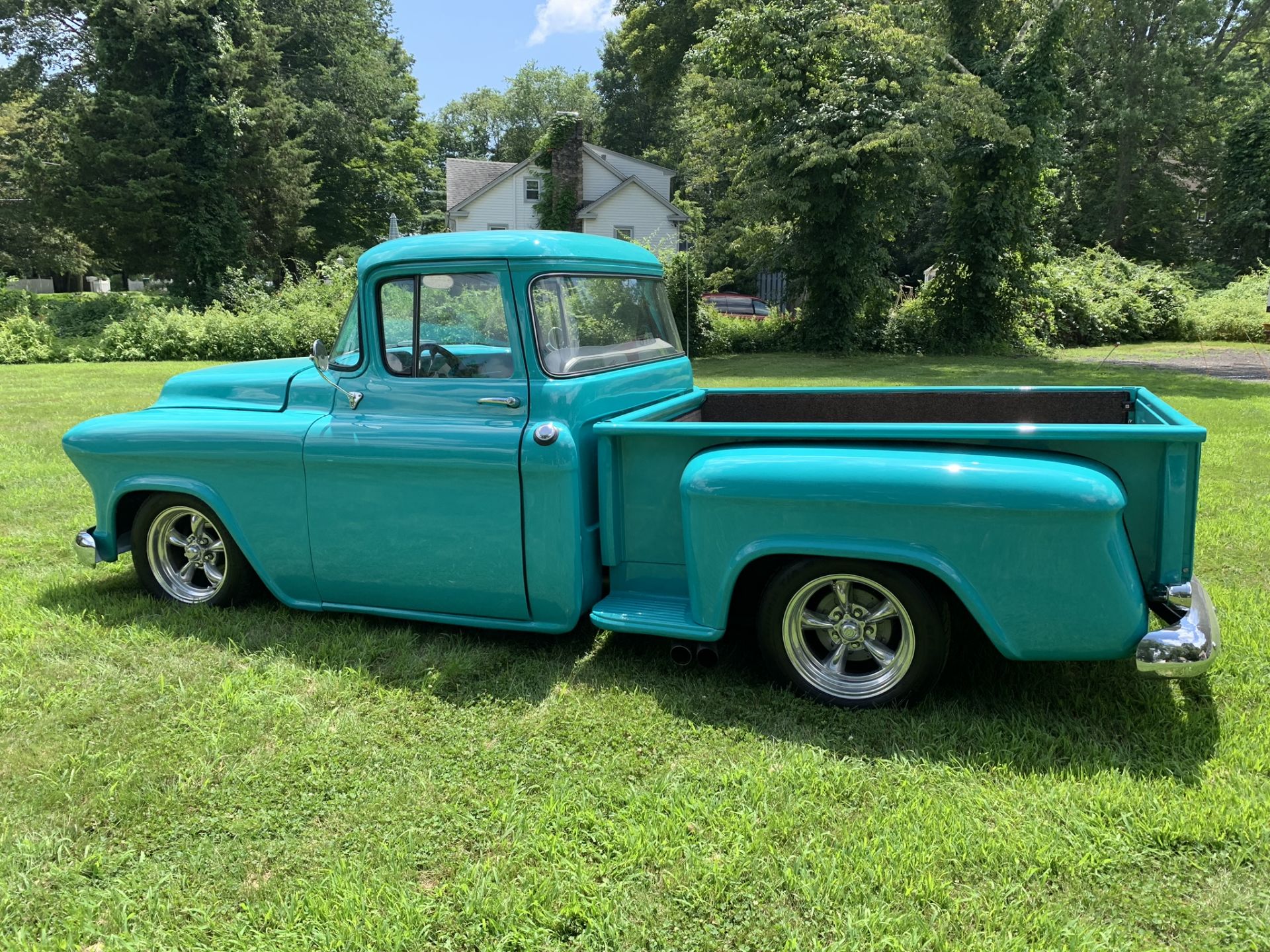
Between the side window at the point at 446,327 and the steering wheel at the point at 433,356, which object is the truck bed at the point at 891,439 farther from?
the steering wheel at the point at 433,356

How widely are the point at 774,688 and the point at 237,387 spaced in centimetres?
312

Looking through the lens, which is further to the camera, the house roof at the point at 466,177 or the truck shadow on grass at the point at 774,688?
the house roof at the point at 466,177

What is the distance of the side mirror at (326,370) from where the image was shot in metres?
4.01

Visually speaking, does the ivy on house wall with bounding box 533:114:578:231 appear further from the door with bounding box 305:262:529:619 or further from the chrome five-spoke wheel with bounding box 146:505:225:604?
the door with bounding box 305:262:529:619

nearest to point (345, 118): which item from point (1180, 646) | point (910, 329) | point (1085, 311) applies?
point (910, 329)

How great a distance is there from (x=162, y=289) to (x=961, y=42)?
30.8 m

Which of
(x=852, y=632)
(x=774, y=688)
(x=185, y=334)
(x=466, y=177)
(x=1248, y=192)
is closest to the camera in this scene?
(x=852, y=632)

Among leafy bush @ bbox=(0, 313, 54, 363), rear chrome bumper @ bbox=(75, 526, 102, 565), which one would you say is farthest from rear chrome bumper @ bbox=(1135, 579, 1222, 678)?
leafy bush @ bbox=(0, 313, 54, 363)

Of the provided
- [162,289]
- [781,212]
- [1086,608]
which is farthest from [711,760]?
[162,289]

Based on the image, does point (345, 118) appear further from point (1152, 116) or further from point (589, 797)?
point (589, 797)

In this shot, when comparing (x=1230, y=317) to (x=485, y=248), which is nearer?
(x=485, y=248)

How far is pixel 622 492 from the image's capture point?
3709 millimetres

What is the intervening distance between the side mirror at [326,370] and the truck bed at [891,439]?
3.99 ft

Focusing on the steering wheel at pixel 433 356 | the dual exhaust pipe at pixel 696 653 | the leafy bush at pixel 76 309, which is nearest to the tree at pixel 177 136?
the leafy bush at pixel 76 309
